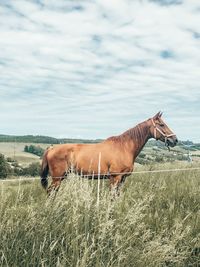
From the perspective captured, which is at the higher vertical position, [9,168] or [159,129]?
[159,129]

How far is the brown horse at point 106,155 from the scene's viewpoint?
29.8 feet

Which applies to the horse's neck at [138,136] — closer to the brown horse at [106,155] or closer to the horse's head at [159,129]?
the brown horse at [106,155]

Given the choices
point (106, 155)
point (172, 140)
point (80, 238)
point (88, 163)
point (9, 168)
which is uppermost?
point (172, 140)

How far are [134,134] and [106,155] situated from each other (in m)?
1.01

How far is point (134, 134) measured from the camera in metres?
9.77

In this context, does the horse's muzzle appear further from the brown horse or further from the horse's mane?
the horse's mane

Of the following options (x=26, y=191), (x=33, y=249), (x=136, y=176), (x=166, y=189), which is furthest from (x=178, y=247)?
(x=136, y=176)

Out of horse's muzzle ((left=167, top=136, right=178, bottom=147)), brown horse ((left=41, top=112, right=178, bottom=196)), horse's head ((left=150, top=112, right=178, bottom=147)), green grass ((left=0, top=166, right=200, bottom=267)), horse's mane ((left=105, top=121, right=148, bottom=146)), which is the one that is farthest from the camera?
horse's muzzle ((left=167, top=136, right=178, bottom=147))

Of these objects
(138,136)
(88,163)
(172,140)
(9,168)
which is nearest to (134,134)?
(138,136)

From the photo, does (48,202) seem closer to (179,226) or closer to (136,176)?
(179,226)

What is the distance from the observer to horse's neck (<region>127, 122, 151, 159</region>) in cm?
965

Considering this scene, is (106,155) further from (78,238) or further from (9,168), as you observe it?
(9,168)

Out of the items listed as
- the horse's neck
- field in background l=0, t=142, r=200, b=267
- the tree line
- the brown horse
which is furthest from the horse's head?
the tree line

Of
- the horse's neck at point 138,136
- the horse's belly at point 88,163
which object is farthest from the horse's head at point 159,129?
the horse's belly at point 88,163
